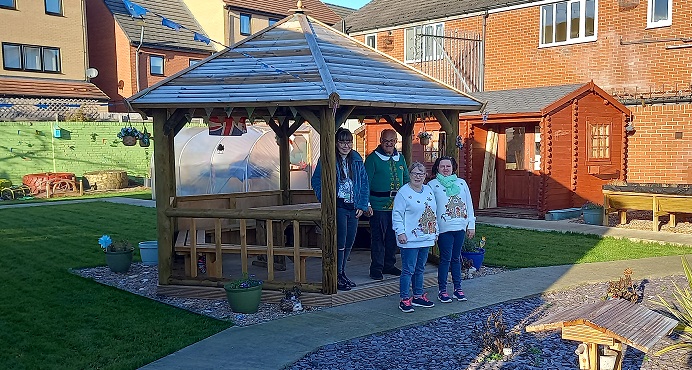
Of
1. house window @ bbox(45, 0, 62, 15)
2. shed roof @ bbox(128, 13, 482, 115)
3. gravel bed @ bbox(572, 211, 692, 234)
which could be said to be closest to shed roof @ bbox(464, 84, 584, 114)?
gravel bed @ bbox(572, 211, 692, 234)

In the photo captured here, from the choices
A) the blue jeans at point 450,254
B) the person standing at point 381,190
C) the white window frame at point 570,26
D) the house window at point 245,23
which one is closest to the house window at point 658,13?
the white window frame at point 570,26

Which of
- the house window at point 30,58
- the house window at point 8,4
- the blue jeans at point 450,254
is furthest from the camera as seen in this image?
the house window at point 30,58

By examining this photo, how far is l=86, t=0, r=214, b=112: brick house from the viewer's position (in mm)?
33281

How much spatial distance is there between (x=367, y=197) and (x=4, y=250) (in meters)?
7.80

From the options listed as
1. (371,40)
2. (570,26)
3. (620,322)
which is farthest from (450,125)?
(371,40)

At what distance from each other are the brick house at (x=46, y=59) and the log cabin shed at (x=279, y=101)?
2126cm

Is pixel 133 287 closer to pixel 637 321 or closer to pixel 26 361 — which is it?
pixel 26 361

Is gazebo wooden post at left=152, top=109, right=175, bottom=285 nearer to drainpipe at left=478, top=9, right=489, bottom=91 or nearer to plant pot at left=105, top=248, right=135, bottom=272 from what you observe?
plant pot at left=105, top=248, right=135, bottom=272

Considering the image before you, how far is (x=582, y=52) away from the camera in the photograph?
18.5m

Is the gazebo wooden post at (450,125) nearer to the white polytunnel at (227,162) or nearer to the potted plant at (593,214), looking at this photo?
the white polytunnel at (227,162)

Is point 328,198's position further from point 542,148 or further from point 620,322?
point 542,148

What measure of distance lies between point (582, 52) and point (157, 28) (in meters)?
24.6

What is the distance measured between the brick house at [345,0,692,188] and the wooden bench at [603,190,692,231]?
2900 millimetres

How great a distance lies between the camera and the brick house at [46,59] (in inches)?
1128
